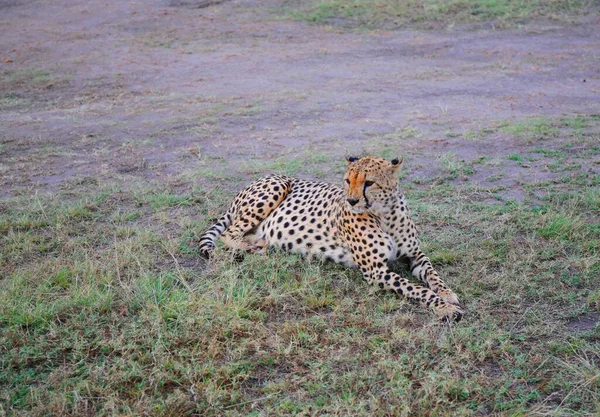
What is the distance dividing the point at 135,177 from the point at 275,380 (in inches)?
172

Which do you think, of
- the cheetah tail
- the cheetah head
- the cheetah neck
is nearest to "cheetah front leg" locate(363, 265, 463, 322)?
the cheetah neck

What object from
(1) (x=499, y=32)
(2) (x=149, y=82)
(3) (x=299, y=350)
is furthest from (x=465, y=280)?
(1) (x=499, y=32)

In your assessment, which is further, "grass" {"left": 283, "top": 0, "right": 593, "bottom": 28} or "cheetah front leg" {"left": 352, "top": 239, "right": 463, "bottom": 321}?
"grass" {"left": 283, "top": 0, "right": 593, "bottom": 28}

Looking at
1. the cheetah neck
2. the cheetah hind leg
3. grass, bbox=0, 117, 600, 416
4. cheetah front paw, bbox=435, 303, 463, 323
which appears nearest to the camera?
grass, bbox=0, 117, 600, 416

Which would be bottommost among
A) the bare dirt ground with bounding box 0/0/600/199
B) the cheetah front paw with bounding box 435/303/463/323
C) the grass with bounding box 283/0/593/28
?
the cheetah front paw with bounding box 435/303/463/323

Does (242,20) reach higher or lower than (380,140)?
higher

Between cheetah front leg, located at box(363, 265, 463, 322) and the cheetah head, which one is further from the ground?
the cheetah head

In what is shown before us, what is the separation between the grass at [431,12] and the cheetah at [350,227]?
1274cm

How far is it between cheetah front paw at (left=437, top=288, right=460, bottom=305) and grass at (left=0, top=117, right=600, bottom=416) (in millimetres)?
104

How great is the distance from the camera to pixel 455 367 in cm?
373

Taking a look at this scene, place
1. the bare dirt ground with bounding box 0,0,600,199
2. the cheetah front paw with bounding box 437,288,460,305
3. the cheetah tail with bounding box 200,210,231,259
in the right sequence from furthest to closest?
the bare dirt ground with bounding box 0,0,600,199
the cheetah tail with bounding box 200,210,231,259
the cheetah front paw with bounding box 437,288,460,305

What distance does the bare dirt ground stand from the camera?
8.27 meters

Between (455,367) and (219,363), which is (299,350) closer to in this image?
(219,363)

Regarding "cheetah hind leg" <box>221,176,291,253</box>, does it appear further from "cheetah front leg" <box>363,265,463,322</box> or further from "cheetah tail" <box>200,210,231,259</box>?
"cheetah front leg" <box>363,265,463,322</box>
